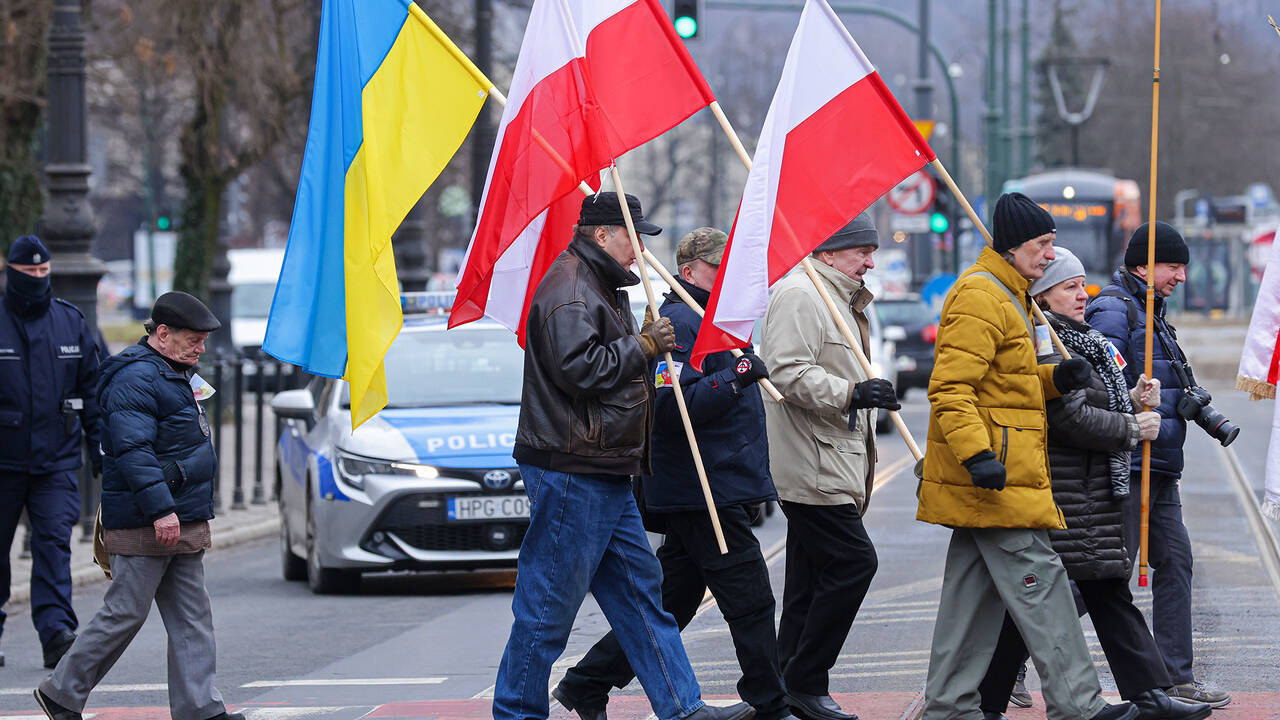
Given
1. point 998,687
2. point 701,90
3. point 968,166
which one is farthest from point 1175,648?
point 968,166

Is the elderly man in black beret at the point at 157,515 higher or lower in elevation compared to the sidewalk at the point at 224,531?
higher

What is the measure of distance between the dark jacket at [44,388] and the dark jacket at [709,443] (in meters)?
3.46

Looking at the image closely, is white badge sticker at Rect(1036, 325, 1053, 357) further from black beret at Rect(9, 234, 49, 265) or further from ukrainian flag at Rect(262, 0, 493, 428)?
black beret at Rect(9, 234, 49, 265)

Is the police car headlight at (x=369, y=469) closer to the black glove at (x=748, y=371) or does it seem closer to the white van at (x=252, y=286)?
the black glove at (x=748, y=371)

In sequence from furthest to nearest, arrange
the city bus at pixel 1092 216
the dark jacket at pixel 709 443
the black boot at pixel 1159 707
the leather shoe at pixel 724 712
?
the city bus at pixel 1092 216
the dark jacket at pixel 709 443
the black boot at pixel 1159 707
the leather shoe at pixel 724 712

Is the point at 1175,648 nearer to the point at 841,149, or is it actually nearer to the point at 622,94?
the point at 841,149

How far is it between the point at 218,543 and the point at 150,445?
6.80 metres

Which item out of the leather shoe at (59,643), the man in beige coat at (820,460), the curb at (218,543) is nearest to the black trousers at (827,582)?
the man in beige coat at (820,460)

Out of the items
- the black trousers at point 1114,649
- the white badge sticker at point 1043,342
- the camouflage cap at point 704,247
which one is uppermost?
the camouflage cap at point 704,247

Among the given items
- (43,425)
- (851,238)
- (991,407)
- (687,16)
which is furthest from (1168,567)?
(687,16)

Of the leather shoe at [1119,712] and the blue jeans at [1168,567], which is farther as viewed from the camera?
the blue jeans at [1168,567]

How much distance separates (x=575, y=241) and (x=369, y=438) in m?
4.70

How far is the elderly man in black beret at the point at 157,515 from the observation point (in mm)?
6801

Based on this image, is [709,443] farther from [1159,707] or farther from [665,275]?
[1159,707]
